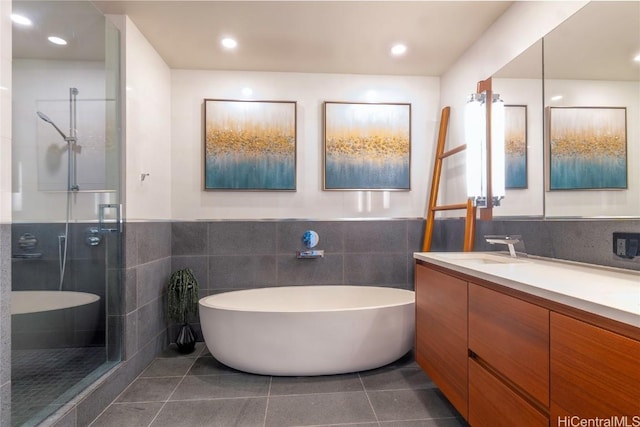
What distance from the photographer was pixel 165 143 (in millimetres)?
2701

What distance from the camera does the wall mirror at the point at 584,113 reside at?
1.29 m

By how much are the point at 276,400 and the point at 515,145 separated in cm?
197

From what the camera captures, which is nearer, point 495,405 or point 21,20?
point 495,405

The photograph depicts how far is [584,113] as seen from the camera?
1504mm

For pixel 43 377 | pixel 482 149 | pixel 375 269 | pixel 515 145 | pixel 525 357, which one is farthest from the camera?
pixel 375 269

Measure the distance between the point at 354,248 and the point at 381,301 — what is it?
19.2 inches

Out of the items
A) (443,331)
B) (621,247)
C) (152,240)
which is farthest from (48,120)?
(621,247)

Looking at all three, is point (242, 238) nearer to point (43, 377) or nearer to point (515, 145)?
point (43, 377)

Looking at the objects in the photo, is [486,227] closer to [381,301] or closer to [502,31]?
[381,301]

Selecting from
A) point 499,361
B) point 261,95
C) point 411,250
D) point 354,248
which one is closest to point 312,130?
point 261,95

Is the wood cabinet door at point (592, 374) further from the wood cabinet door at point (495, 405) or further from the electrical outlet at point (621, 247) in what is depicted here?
the electrical outlet at point (621, 247)

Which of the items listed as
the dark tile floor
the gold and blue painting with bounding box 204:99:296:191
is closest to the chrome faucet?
the dark tile floor

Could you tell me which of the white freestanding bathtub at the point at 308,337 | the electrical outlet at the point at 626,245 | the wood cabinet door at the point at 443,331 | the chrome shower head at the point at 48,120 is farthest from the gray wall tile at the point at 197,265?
the electrical outlet at the point at 626,245

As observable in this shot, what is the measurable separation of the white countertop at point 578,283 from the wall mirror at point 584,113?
25cm
